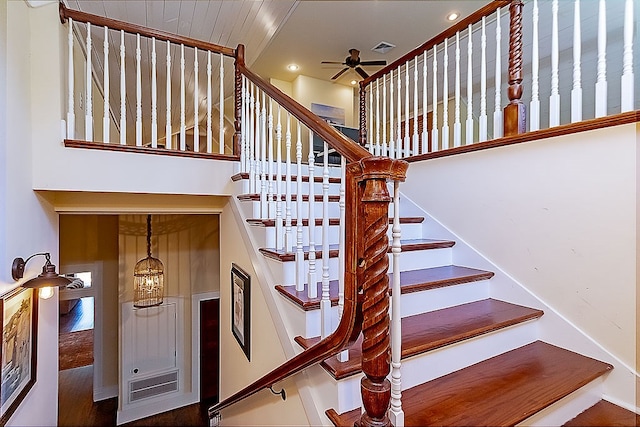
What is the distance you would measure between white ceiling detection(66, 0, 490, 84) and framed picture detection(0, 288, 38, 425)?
247cm

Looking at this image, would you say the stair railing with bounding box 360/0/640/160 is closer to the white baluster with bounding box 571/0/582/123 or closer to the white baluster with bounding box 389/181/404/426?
the white baluster with bounding box 571/0/582/123

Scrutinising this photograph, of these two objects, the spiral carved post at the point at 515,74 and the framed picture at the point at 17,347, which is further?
the spiral carved post at the point at 515,74

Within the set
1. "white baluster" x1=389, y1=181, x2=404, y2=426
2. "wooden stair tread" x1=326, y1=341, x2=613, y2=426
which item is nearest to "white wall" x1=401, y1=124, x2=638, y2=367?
"wooden stair tread" x1=326, y1=341, x2=613, y2=426

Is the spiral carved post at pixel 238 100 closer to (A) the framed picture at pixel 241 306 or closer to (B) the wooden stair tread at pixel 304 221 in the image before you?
(B) the wooden stair tread at pixel 304 221

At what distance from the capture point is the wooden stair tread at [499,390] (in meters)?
1.10

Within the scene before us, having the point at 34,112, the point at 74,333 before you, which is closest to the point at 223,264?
the point at 34,112

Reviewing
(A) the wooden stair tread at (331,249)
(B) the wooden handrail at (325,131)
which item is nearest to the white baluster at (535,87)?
(A) the wooden stair tread at (331,249)

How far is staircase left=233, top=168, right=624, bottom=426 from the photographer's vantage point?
3.76 ft

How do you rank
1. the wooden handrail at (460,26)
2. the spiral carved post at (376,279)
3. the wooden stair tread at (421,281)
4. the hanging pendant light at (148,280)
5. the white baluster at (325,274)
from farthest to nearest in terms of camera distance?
the hanging pendant light at (148,280)
the wooden handrail at (460,26)
the wooden stair tread at (421,281)
the white baluster at (325,274)
the spiral carved post at (376,279)

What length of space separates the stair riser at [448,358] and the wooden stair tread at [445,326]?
41 mm

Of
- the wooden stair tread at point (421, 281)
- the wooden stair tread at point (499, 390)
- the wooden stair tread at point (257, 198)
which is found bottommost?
the wooden stair tread at point (499, 390)

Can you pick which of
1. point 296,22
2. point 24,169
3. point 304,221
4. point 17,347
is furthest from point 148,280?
point 296,22

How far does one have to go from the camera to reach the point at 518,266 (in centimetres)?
180

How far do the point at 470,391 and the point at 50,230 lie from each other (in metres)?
2.68
